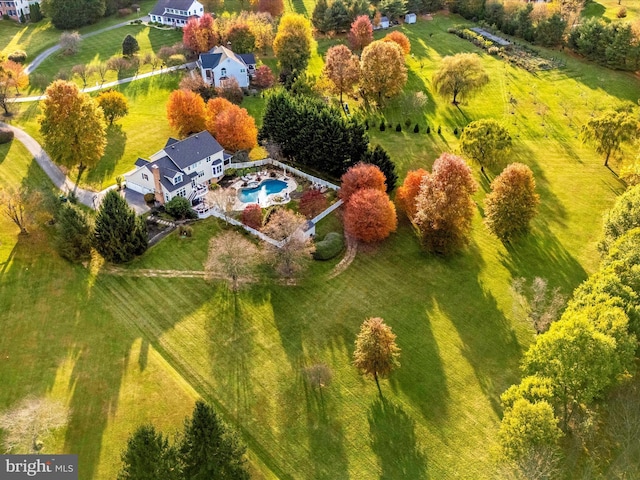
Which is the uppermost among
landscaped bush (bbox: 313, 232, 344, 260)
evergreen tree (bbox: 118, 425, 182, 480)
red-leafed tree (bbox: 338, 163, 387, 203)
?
red-leafed tree (bbox: 338, 163, 387, 203)

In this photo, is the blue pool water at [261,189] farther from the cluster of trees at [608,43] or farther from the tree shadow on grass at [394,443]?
the cluster of trees at [608,43]

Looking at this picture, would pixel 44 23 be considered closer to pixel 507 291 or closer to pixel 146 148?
pixel 146 148

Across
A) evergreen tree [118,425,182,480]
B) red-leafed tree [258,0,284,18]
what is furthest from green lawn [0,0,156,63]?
evergreen tree [118,425,182,480]

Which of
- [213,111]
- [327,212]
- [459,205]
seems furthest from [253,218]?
[459,205]

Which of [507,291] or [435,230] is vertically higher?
[435,230]

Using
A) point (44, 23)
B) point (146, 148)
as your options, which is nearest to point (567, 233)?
point (146, 148)

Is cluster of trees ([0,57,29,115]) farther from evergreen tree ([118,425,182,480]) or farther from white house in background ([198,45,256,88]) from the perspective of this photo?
evergreen tree ([118,425,182,480])
